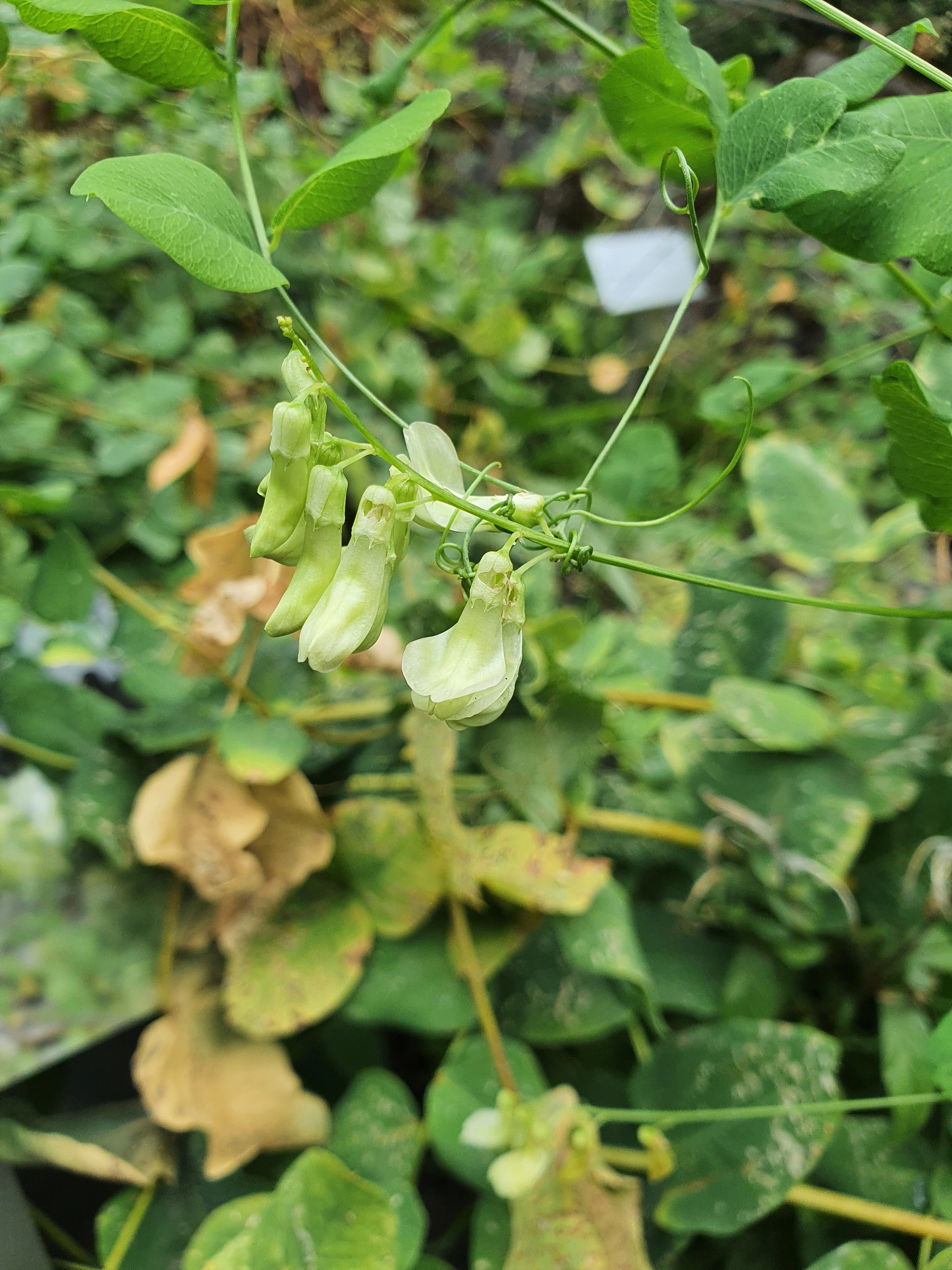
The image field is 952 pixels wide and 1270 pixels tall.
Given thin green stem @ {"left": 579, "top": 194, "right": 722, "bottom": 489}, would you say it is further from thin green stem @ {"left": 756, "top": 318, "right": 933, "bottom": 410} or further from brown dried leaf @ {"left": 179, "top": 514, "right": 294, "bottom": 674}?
brown dried leaf @ {"left": 179, "top": 514, "right": 294, "bottom": 674}

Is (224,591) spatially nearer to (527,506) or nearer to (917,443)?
(527,506)

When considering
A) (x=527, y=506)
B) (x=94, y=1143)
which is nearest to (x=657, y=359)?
(x=527, y=506)

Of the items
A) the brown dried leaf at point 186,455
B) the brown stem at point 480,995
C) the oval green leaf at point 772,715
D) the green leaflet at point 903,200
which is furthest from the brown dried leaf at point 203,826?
the green leaflet at point 903,200

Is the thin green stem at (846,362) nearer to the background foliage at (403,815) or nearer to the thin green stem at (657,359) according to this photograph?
the background foliage at (403,815)

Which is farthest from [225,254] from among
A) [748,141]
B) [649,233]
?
[649,233]

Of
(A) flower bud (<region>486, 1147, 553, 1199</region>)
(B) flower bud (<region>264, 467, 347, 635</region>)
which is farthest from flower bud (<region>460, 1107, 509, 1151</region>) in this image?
(B) flower bud (<region>264, 467, 347, 635</region>)

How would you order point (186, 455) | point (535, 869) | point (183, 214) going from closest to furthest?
point (183, 214) < point (535, 869) < point (186, 455)
